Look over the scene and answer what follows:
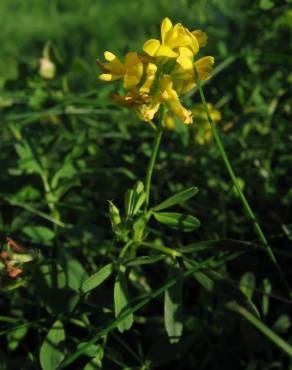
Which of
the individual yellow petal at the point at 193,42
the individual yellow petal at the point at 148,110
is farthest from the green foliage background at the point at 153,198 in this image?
the individual yellow petal at the point at 193,42

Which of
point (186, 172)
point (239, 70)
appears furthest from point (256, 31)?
point (186, 172)

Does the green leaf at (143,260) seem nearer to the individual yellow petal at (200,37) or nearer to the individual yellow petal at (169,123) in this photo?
the individual yellow petal at (200,37)

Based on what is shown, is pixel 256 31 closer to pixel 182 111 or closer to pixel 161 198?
pixel 161 198

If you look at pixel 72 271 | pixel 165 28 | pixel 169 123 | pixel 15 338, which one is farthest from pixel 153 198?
pixel 165 28

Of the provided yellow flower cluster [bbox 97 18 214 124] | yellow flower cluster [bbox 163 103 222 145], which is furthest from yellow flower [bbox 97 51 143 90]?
yellow flower cluster [bbox 163 103 222 145]

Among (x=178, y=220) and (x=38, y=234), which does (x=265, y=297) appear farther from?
(x=38, y=234)

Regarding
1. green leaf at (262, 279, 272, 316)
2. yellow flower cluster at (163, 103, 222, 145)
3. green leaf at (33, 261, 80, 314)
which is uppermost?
yellow flower cluster at (163, 103, 222, 145)

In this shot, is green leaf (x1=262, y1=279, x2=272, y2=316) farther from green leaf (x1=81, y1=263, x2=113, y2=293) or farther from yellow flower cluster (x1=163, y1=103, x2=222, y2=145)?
yellow flower cluster (x1=163, y1=103, x2=222, y2=145)
